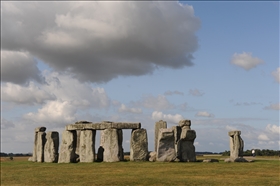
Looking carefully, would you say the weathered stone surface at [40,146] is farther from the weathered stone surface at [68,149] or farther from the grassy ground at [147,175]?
the grassy ground at [147,175]

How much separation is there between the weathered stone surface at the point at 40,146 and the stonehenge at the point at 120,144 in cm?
61

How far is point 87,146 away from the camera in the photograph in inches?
1015

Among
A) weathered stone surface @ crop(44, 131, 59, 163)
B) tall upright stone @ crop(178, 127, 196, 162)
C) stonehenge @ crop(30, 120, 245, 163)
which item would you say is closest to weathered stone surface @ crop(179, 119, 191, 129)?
stonehenge @ crop(30, 120, 245, 163)

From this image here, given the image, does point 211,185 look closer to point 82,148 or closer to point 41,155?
point 82,148

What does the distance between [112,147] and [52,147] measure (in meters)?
4.85

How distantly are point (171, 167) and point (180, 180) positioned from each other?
4.51 m

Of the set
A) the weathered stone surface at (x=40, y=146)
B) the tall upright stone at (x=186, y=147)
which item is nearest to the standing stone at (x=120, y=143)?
the tall upright stone at (x=186, y=147)

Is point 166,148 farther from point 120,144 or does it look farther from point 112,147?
point 112,147

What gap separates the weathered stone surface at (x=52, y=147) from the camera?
27375 mm

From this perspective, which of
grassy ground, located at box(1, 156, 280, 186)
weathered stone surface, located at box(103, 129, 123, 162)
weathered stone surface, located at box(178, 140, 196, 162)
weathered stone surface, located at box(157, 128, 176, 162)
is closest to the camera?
grassy ground, located at box(1, 156, 280, 186)

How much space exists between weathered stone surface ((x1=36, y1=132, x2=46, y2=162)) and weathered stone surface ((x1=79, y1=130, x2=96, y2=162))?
389 cm

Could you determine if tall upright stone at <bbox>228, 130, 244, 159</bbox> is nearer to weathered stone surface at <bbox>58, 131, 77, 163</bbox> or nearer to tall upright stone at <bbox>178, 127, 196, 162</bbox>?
tall upright stone at <bbox>178, 127, 196, 162</bbox>

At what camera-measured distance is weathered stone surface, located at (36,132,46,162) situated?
1120 inches

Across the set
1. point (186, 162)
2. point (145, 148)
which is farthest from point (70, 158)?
point (186, 162)
